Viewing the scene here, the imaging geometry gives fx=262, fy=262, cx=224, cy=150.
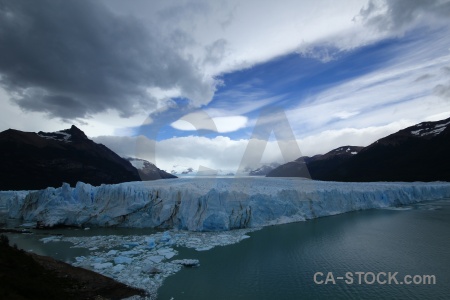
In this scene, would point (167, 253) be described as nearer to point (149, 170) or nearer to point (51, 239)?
point (51, 239)

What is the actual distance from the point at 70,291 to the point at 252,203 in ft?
54.4

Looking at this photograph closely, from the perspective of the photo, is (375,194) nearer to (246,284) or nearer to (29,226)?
(246,284)

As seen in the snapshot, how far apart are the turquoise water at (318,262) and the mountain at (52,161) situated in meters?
60.4

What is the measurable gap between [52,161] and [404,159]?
306 ft

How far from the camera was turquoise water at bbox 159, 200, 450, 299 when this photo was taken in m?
10.8

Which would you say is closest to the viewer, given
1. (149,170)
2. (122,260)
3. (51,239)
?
(122,260)

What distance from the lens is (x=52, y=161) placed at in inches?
2665

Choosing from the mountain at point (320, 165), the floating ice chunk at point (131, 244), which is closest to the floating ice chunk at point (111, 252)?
the floating ice chunk at point (131, 244)

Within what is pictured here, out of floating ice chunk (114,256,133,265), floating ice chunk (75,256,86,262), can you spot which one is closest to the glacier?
floating ice chunk (114,256,133,265)

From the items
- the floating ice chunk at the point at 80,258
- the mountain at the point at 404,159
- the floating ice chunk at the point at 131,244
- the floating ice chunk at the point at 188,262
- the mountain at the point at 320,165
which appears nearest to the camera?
the floating ice chunk at the point at 188,262

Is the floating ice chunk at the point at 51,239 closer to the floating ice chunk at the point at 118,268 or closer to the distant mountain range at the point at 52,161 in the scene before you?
the floating ice chunk at the point at 118,268

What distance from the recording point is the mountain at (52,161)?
197 ft

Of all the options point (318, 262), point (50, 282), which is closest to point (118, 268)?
point (50, 282)

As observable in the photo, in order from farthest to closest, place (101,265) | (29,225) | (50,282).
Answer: (29,225), (101,265), (50,282)
